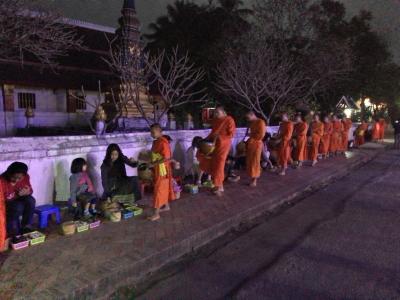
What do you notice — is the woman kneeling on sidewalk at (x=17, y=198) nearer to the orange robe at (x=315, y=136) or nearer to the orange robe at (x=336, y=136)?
the orange robe at (x=315, y=136)

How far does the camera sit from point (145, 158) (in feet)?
21.7

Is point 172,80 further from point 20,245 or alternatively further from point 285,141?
point 20,245

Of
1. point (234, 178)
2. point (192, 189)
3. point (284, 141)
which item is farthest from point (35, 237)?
→ point (284, 141)

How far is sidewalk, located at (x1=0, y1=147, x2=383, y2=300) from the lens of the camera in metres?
3.29

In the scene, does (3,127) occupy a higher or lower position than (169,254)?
higher

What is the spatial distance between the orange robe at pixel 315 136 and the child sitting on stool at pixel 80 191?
7944mm

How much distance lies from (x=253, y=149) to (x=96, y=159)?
11.1ft

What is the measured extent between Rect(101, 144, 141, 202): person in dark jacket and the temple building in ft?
31.7

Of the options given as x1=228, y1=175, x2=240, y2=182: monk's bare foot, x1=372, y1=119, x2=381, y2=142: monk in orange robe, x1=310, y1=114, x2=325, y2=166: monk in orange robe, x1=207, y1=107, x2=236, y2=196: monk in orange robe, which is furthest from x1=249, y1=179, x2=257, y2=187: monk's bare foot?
x1=372, y1=119, x2=381, y2=142: monk in orange robe

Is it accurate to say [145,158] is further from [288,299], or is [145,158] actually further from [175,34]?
[175,34]

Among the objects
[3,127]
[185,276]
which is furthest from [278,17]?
[185,276]

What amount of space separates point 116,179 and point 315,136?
7488mm

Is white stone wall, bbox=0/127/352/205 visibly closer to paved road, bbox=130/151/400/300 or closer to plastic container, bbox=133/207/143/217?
plastic container, bbox=133/207/143/217

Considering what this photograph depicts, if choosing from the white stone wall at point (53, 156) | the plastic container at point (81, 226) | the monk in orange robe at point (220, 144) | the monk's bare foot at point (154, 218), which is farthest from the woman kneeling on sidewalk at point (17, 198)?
the monk in orange robe at point (220, 144)
